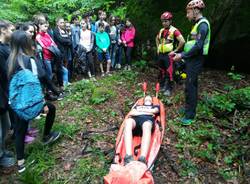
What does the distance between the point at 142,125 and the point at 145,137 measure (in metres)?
0.37

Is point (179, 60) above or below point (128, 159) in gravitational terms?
above

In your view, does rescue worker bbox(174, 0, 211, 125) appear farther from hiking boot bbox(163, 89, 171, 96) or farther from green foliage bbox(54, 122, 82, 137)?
green foliage bbox(54, 122, 82, 137)

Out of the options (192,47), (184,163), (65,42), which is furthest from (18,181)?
(65,42)

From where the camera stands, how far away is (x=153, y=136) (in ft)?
17.5

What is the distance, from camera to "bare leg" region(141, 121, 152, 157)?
4780mm

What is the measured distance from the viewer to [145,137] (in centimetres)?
504

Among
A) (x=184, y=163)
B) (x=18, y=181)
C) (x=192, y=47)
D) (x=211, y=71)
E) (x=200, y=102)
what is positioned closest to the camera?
(x=18, y=181)

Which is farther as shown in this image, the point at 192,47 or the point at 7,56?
the point at 192,47

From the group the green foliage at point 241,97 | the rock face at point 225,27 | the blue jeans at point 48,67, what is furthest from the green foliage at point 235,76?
the blue jeans at point 48,67

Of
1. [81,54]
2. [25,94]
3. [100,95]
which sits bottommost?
[100,95]

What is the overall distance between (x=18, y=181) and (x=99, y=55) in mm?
6628

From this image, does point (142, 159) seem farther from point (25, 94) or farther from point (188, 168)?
point (25, 94)

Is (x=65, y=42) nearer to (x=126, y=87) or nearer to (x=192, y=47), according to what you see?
(x=126, y=87)

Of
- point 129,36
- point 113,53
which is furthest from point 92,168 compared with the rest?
point 113,53
